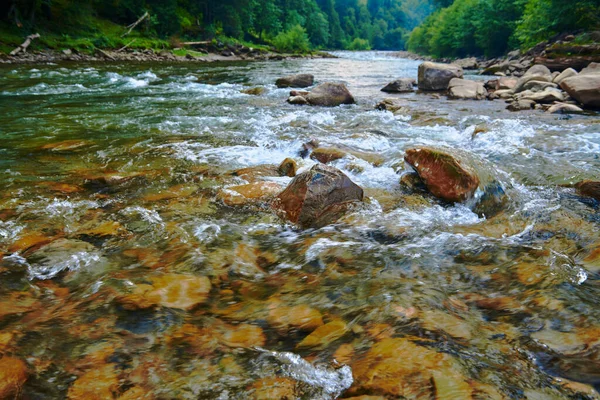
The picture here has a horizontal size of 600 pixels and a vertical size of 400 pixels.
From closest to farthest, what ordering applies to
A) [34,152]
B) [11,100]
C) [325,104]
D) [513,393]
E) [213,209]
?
1. [513,393]
2. [213,209]
3. [34,152]
4. [11,100]
5. [325,104]

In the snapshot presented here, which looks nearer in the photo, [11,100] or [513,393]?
[513,393]

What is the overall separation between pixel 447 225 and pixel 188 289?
258 centimetres

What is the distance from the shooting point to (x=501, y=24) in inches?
1496

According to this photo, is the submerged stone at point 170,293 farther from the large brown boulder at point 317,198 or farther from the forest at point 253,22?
the forest at point 253,22

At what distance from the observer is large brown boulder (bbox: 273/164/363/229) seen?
13.0 feet

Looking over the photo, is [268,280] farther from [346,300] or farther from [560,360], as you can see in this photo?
[560,360]

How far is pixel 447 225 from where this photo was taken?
3.84 m

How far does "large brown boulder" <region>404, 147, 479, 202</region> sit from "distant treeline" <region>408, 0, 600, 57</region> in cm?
2538

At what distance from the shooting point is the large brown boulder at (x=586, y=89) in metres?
9.62

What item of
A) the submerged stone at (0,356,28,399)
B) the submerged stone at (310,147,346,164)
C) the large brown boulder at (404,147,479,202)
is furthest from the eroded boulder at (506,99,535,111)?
the submerged stone at (0,356,28,399)

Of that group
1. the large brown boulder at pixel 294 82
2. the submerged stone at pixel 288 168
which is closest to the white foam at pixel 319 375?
the submerged stone at pixel 288 168

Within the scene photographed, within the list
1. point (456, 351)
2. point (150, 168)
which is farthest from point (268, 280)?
point (150, 168)

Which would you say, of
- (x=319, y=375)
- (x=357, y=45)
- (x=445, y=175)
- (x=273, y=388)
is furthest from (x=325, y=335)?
(x=357, y=45)

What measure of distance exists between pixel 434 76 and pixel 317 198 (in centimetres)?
1235
